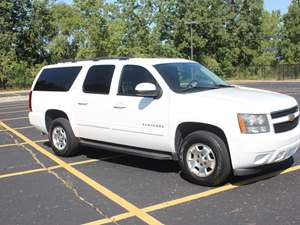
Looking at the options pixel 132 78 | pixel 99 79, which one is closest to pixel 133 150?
pixel 132 78

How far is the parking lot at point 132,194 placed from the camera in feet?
16.7

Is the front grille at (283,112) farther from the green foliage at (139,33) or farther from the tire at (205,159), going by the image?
the green foliage at (139,33)

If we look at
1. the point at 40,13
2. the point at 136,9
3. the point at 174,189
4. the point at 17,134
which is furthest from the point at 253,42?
the point at 174,189

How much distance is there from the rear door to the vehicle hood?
1.72 m

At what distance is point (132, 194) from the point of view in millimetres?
5965

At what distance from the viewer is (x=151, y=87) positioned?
260 inches

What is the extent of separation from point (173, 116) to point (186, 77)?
0.89 meters

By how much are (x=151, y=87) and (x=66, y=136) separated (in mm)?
2446

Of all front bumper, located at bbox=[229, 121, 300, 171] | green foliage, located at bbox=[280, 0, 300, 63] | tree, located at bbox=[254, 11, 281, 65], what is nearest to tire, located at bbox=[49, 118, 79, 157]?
front bumper, located at bbox=[229, 121, 300, 171]

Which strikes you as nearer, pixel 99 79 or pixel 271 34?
pixel 99 79

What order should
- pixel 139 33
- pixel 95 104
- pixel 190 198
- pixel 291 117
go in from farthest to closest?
pixel 139 33
pixel 95 104
pixel 291 117
pixel 190 198

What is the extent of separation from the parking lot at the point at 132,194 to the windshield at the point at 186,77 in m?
1.34

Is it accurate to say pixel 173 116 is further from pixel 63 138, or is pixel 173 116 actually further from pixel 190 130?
pixel 63 138

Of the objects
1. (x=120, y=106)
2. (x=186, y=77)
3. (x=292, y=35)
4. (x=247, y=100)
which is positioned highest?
(x=292, y=35)
